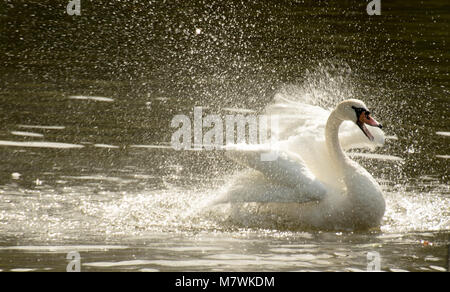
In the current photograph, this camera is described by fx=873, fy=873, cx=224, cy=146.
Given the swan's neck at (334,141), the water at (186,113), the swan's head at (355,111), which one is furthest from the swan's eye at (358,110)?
the water at (186,113)

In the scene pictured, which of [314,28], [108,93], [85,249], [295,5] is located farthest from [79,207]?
[295,5]

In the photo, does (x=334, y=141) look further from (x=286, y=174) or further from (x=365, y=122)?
(x=286, y=174)

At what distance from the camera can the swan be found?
937cm

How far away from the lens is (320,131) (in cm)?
1070

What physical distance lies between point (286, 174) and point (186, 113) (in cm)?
468

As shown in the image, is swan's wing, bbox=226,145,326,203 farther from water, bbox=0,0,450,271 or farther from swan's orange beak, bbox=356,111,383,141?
swan's orange beak, bbox=356,111,383,141

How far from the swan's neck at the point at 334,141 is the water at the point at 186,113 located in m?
0.87

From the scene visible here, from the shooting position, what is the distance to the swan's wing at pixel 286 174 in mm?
9312

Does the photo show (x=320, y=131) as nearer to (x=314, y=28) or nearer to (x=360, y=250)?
(x=360, y=250)

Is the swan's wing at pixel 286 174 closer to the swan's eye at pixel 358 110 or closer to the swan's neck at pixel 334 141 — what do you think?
the swan's neck at pixel 334 141

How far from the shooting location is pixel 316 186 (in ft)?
30.6

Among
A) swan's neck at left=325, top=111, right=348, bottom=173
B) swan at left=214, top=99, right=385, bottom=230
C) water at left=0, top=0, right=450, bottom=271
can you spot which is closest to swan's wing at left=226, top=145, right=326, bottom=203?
swan at left=214, top=99, right=385, bottom=230

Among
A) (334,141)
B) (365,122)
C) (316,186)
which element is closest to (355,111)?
(365,122)
